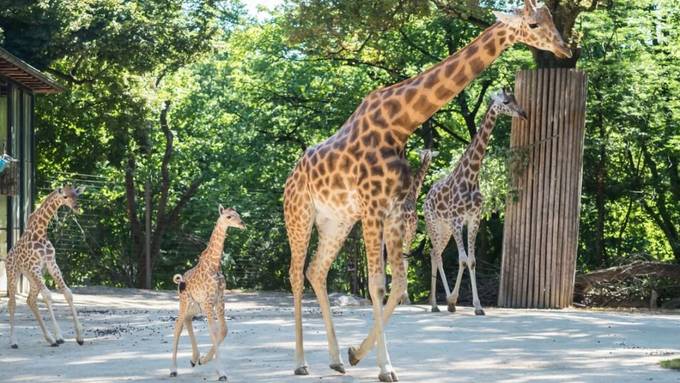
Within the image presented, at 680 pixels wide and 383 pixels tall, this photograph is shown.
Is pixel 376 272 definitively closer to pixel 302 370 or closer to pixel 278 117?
pixel 302 370

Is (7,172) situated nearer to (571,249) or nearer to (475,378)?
(571,249)

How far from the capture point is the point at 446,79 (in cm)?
954

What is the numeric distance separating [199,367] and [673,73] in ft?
56.0

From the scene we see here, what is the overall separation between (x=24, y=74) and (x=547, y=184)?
379 inches

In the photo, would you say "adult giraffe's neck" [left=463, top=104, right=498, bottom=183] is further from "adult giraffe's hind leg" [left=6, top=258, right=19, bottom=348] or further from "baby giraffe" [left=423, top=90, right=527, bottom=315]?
"adult giraffe's hind leg" [left=6, top=258, right=19, bottom=348]

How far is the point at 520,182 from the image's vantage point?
18.6 metres

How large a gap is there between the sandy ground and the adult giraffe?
67cm

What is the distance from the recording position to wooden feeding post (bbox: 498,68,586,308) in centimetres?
1834

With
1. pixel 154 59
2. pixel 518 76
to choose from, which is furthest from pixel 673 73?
pixel 154 59

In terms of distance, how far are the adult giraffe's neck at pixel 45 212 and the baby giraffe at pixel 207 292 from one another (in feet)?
12.2

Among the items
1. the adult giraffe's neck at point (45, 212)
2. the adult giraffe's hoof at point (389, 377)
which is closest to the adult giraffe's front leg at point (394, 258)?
the adult giraffe's hoof at point (389, 377)

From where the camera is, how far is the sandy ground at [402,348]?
31.8 ft

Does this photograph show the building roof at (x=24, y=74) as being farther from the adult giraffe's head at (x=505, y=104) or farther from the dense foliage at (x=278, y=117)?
the adult giraffe's head at (x=505, y=104)

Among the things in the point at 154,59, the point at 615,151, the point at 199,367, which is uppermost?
the point at 154,59
